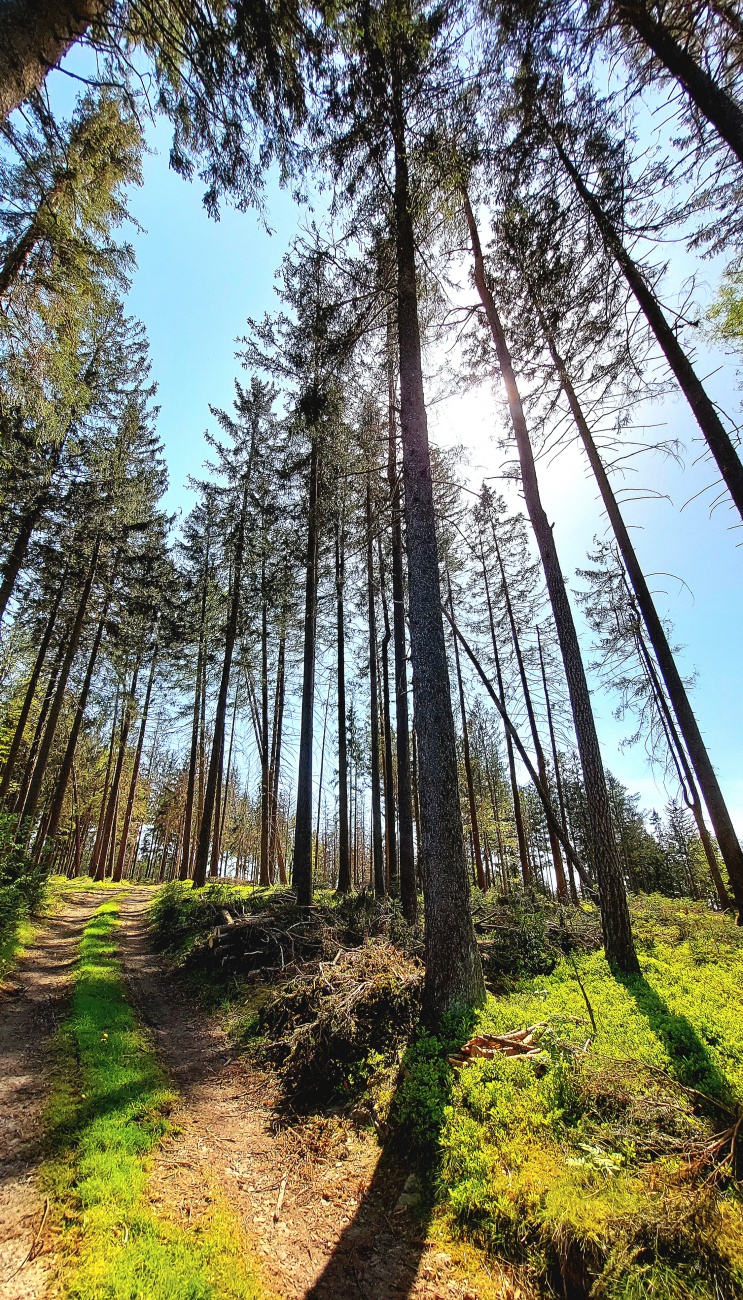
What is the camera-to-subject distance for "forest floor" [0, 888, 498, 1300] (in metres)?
2.56

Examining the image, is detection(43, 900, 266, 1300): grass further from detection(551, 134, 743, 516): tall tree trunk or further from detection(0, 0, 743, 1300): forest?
detection(551, 134, 743, 516): tall tree trunk

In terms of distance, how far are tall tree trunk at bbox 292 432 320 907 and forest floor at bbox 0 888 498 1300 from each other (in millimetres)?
5002

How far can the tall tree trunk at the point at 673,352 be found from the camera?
614cm

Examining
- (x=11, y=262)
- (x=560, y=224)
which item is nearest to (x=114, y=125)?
(x=11, y=262)

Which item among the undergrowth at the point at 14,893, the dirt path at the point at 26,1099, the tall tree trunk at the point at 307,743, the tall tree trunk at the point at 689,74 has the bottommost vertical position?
the dirt path at the point at 26,1099

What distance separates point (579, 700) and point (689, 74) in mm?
8112

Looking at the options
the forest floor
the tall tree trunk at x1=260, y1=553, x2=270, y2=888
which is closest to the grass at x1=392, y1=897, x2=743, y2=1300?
the forest floor

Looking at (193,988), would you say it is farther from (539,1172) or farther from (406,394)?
(406,394)

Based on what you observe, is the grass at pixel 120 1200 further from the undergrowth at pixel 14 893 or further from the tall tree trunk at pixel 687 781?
the tall tree trunk at pixel 687 781

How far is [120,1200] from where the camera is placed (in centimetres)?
293

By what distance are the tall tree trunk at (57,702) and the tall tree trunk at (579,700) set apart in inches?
524

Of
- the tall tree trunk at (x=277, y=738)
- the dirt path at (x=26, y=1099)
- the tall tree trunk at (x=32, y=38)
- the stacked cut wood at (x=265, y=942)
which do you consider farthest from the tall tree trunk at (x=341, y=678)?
the tall tree trunk at (x=32, y=38)

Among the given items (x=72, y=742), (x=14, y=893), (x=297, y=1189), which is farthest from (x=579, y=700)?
(x=72, y=742)

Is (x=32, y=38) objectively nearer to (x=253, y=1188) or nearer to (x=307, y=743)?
(x=253, y=1188)
